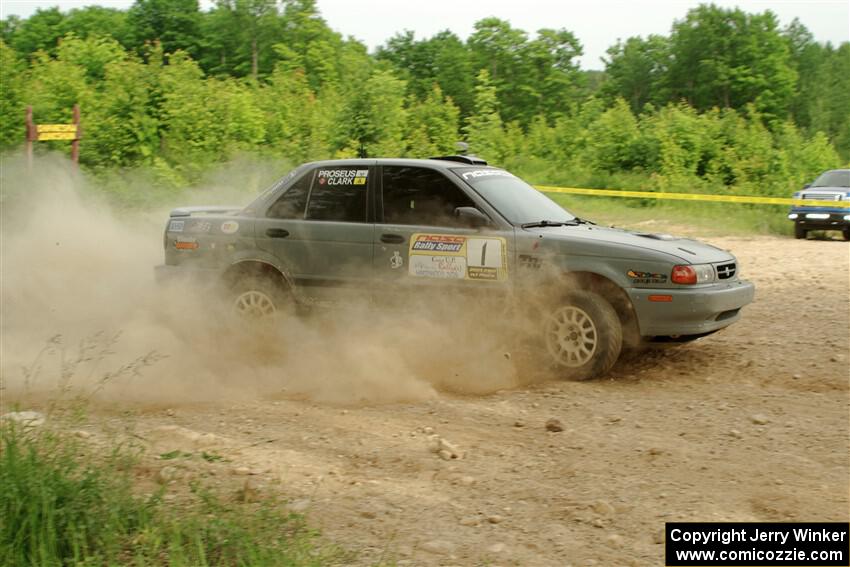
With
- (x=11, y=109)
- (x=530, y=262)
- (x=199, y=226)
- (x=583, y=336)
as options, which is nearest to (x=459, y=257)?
(x=530, y=262)

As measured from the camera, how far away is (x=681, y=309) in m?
7.17

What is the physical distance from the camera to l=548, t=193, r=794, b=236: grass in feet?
62.4

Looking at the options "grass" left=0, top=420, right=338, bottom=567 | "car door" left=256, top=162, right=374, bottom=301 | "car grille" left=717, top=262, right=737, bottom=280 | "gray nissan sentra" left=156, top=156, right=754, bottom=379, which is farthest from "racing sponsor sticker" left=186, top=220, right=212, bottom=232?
"car grille" left=717, top=262, right=737, bottom=280

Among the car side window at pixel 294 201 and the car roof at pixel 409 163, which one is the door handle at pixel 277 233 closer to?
the car side window at pixel 294 201

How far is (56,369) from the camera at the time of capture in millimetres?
8273

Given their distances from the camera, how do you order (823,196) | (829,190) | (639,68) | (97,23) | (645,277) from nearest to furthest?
(645,277), (823,196), (829,190), (97,23), (639,68)

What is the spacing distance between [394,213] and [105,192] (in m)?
11.7

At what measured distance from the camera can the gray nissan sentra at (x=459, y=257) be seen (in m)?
7.31

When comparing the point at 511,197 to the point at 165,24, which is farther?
→ the point at 165,24

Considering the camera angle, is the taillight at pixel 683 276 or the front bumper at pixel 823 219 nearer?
the taillight at pixel 683 276

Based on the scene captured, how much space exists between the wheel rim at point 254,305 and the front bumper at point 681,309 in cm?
333

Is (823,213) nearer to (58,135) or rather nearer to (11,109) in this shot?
(58,135)

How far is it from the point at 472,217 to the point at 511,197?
559mm

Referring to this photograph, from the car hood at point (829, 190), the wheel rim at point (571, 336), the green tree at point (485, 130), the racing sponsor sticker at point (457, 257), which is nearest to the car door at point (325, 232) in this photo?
the racing sponsor sticker at point (457, 257)
